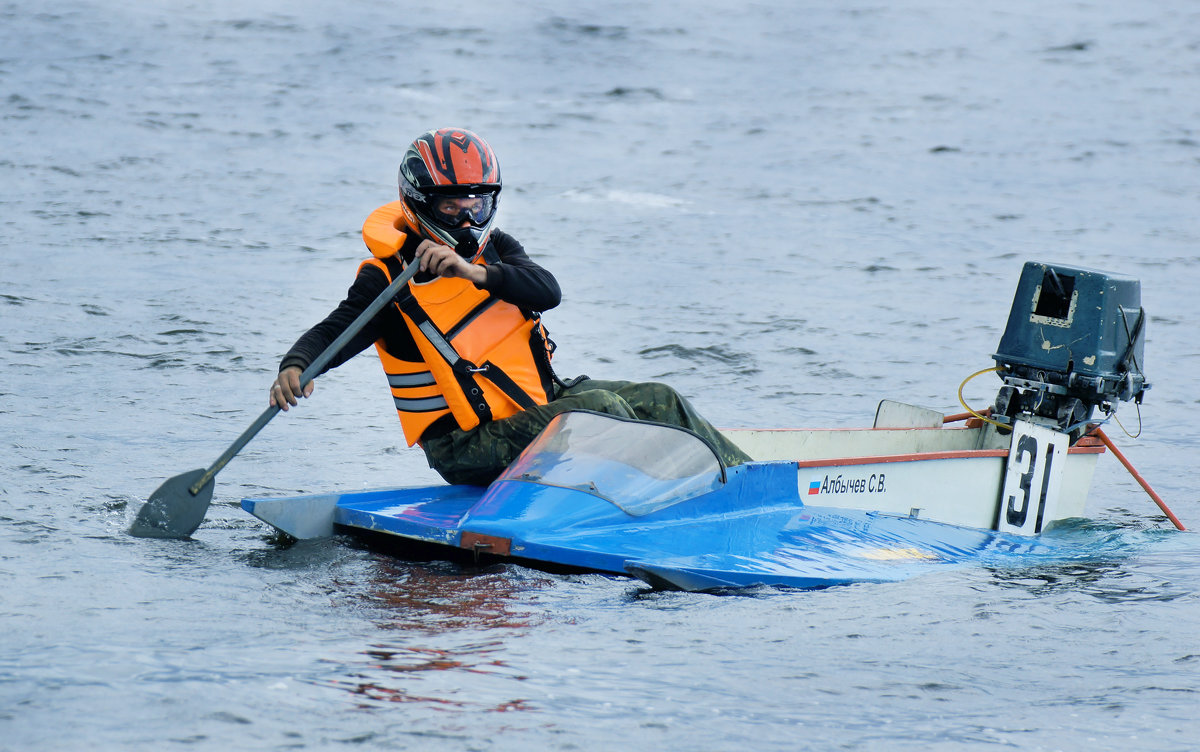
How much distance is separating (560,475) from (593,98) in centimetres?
1673

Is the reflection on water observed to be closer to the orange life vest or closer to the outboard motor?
the orange life vest

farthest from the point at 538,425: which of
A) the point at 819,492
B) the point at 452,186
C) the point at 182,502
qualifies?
the point at 182,502

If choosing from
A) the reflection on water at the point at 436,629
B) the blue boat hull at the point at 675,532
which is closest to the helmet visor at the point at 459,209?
the blue boat hull at the point at 675,532

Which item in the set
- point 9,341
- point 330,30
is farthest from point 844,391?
point 330,30

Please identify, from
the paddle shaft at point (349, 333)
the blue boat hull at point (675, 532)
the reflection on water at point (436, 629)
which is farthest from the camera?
the paddle shaft at point (349, 333)

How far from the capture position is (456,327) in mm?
5457

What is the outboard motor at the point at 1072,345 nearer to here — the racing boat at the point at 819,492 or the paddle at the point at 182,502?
the racing boat at the point at 819,492

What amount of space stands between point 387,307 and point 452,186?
1.69ft

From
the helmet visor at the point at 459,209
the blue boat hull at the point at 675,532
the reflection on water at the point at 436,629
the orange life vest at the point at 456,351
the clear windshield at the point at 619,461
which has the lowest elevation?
the reflection on water at the point at 436,629

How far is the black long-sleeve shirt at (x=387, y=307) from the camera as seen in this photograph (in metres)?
5.35

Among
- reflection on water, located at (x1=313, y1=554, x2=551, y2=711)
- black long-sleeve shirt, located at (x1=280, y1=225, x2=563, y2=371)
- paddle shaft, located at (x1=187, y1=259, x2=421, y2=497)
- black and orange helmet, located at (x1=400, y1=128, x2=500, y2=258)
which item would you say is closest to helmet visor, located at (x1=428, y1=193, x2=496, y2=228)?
black and orange helmet, located at (x1=400, y1=128, x2=500, y2=258)

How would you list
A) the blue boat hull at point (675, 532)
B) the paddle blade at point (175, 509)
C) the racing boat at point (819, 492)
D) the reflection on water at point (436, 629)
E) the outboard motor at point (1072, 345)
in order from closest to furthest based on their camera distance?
the reflection on water at point (436, 629) < the blue boat hull at point (675, 532) < the racing boat at point (819, 492) < the paddle blade at point (175, 509) < the outboard motor at point (1072, 345)

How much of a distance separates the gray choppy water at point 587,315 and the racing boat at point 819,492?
6.6 inches

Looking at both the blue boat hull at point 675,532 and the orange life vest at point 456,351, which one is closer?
the blue boat hull at point 675,532
